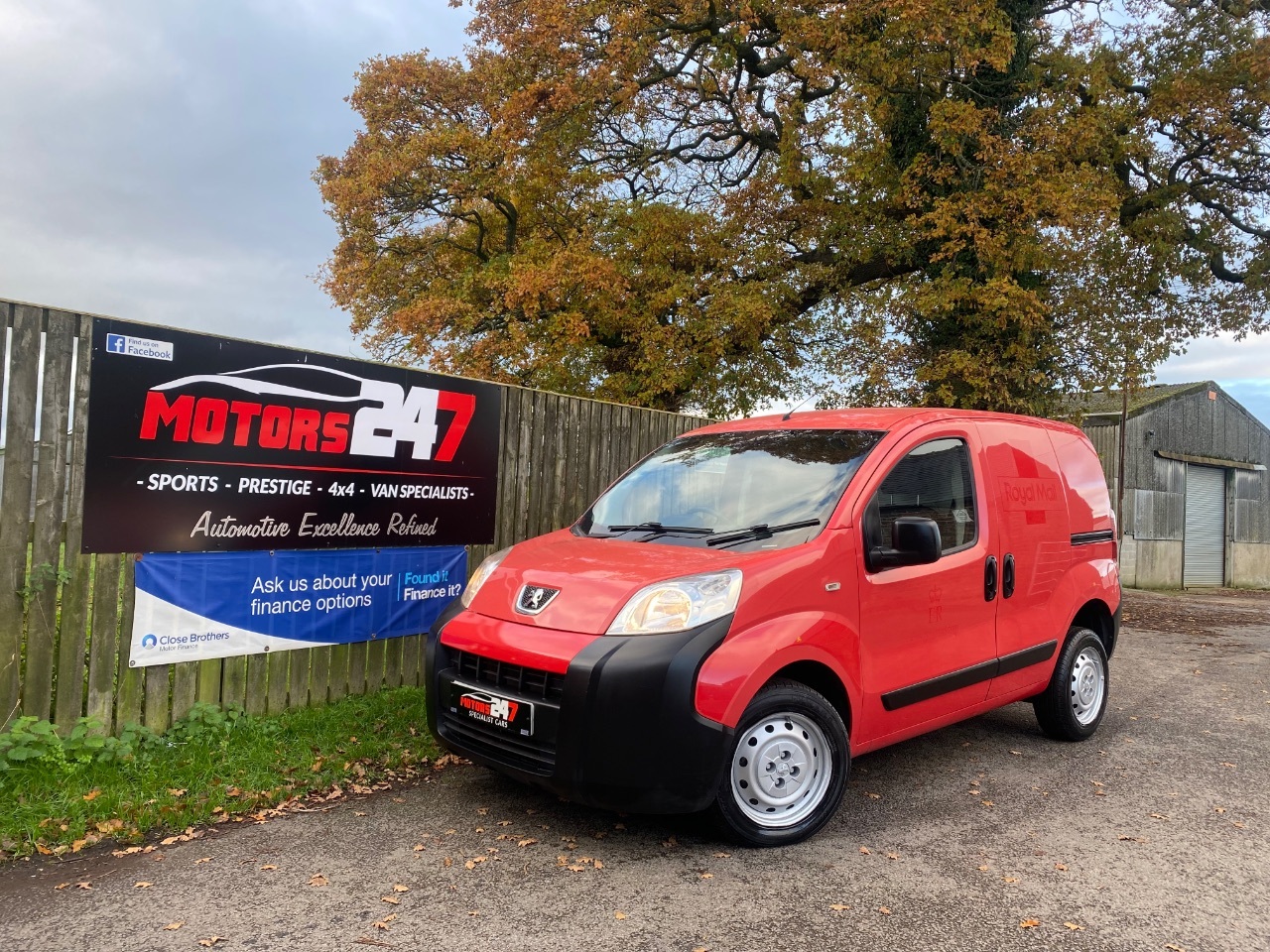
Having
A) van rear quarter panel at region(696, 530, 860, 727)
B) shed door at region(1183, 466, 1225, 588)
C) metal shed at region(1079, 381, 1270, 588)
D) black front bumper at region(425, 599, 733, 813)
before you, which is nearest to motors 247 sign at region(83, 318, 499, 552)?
black front bumper at region(425, 599, 733, 813)

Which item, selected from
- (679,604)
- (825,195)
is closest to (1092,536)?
(679,604)

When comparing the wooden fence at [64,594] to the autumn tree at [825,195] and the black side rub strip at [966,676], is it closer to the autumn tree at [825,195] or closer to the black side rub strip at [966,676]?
the black side rub strip at [966,676]

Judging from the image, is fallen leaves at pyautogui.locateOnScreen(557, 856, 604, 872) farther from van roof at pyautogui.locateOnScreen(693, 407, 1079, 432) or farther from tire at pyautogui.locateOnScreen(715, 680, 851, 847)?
van roof at pyautogui.locateOnScreen(693, 407, 1079, 432)

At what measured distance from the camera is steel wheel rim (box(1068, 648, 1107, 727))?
5.72 metres

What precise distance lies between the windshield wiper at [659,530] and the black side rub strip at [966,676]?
1242 millimetres

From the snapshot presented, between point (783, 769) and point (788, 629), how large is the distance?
656 millimetres

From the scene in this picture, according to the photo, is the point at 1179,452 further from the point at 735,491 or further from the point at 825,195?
the point at 735,491

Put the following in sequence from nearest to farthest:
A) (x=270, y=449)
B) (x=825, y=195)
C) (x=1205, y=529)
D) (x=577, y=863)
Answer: (x=577, y=863) < (x=270, y=449) < (x=825, y=195) < (x=1205, y=529)

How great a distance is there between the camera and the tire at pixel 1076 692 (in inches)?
220

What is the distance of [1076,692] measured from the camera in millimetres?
5730

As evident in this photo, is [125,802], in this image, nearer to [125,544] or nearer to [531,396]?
[125,544]

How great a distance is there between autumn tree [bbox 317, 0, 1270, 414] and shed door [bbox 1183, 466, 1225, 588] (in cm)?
1207

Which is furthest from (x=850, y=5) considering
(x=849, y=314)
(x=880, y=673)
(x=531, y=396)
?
(x=880, y=673)

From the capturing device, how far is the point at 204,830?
3.97m
